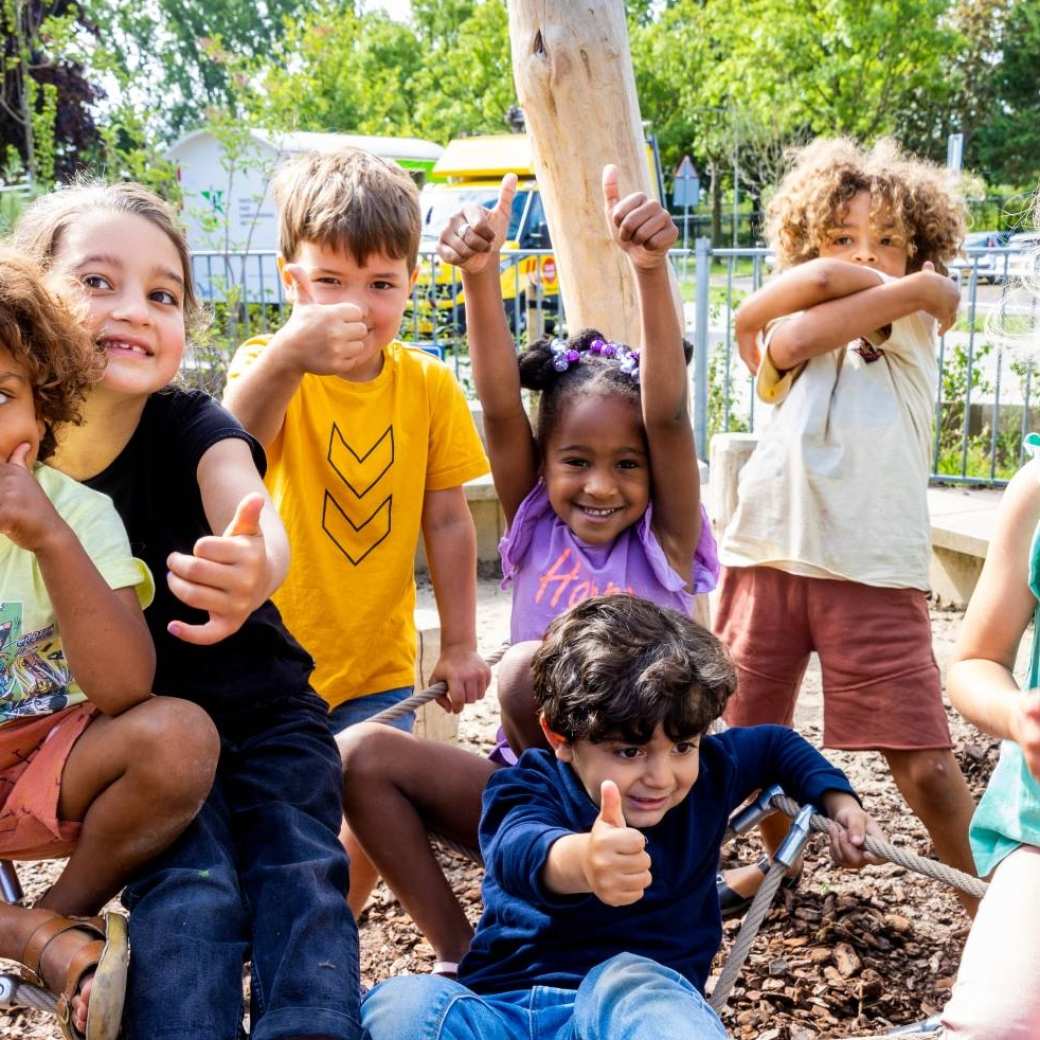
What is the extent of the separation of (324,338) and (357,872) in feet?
3.80

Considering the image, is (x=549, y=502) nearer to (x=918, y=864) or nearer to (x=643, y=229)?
(x=643, y=229)

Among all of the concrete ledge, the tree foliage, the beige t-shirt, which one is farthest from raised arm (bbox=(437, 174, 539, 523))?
the tree foliage

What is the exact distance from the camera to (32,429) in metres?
1.77

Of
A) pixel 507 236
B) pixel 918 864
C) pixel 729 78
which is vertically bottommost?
pixel 918 864

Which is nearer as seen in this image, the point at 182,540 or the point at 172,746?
the point at 172,746

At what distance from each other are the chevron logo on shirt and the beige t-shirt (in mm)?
954

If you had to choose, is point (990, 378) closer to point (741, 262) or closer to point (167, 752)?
point (741, 262)

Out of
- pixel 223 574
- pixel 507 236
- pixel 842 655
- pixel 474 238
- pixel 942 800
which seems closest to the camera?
pixel 223 574

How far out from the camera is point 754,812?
81.7 inches

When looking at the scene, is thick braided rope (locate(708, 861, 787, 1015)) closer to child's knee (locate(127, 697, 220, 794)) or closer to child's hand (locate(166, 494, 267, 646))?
child's knee (locate(127, 697, 220, 794))

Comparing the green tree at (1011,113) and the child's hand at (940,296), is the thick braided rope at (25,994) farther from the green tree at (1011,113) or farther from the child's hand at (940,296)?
the green tree at (1011,113)

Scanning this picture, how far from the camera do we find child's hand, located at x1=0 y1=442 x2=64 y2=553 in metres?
1.59

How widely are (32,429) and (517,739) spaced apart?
1045mm

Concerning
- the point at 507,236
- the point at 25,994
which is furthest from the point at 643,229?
the point at 507,236
